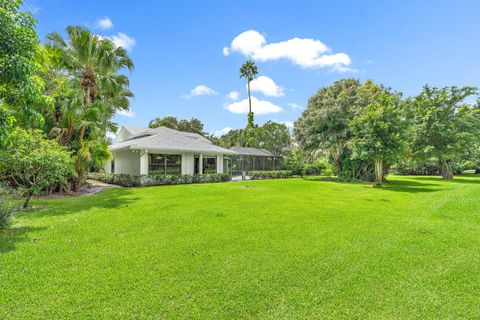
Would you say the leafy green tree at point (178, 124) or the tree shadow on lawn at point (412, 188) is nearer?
the tree shadow on lawn at point (412, 188)

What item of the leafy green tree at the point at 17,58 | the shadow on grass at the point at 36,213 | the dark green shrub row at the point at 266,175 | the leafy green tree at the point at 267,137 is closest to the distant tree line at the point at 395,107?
the dark green shrub row at the point at 266,175

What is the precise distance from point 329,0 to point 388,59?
6.05 metres

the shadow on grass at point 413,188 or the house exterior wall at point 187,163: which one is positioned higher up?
the house exterior wall at point 187,163

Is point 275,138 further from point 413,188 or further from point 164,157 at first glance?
point 413,188

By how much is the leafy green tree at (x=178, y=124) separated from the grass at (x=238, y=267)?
36.5m

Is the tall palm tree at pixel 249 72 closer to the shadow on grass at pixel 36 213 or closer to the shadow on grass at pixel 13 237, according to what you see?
the shadow on grass at pixel 36 213

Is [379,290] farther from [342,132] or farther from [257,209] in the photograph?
[342,132]

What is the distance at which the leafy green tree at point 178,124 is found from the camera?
139 ft

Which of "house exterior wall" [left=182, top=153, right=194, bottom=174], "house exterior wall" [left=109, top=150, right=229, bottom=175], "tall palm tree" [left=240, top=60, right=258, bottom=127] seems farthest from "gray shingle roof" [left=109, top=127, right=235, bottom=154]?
"tall palm tree" [left=240, top=60, right=258, bottom=127]

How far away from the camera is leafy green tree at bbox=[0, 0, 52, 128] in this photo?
424 centimetres

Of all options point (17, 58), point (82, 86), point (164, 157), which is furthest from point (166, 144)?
point (17, 58)

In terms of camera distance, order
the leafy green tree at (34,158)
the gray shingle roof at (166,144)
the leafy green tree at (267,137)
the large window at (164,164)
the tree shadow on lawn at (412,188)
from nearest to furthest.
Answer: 1. the leafy green tree at (34,158)
2. the tree shadow on lawn at (412,188)
3. the gray shingle roof at (166,144)
4. the large window at (164,164)
5. the leafy green tree at (267,137)

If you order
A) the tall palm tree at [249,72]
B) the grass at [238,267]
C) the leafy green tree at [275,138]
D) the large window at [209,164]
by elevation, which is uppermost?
the tall palm tree at [249,72]

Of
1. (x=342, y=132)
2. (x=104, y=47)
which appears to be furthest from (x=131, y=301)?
(x=342, y=132)
